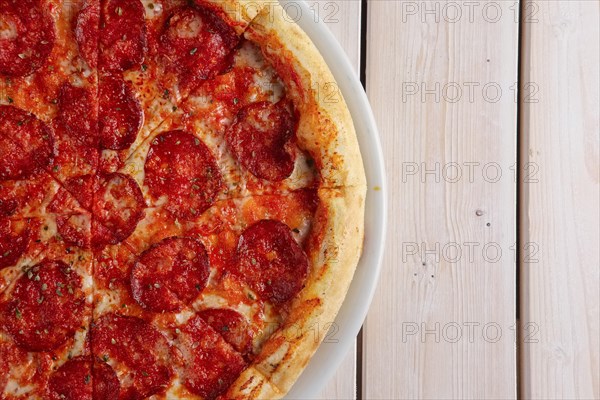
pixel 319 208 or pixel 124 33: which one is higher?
pixel 124 33

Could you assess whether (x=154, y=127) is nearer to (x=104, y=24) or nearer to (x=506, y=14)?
(x=104, y=24)

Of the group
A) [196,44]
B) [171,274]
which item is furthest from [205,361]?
[196,44]

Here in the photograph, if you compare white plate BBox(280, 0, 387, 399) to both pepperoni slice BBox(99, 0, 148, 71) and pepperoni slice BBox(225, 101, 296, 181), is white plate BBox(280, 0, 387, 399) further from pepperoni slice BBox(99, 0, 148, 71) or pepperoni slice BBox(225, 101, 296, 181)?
pepperoni slice BBox(99, 0, 148, 71)

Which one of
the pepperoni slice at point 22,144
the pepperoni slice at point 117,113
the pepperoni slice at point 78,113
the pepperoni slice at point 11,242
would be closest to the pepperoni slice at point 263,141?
the pepperoni slice at point 117,113

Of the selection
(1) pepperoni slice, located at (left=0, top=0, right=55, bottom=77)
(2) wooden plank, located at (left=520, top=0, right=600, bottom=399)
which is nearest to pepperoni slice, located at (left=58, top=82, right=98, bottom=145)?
(1) pepperoni slice, located at (left=0, top=0, right=55, bottom=77)

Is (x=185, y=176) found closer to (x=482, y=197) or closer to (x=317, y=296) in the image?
(x=317, y=296)

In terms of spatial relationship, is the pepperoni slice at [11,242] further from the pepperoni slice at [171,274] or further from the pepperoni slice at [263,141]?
the pepperoni slice at [263,141]
